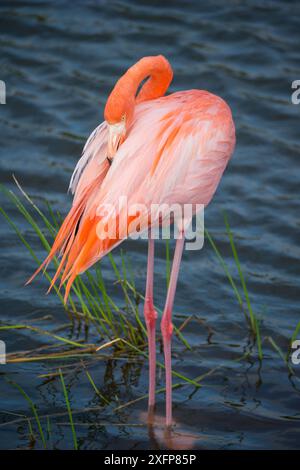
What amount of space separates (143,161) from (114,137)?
0.19 metres

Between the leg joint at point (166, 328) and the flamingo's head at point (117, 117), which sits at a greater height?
the flamingo's head at point (117, 117)

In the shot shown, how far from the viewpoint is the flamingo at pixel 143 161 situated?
4.86 metres

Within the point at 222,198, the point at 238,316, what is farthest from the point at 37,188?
the point at 238,316

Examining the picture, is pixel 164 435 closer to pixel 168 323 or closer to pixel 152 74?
pixel 168 323

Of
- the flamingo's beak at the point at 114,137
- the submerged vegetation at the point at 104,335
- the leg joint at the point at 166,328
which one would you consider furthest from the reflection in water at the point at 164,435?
the flamingo's beak at the point at 114,137

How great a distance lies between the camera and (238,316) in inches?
253

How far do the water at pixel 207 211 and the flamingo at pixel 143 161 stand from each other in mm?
471

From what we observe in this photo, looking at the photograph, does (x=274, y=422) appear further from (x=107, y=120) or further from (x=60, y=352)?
(x=107, y=120)

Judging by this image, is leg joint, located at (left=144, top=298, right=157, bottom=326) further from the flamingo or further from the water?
the water

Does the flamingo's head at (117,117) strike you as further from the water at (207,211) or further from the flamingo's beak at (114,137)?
the water at (207,211)

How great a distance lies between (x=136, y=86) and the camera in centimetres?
497
